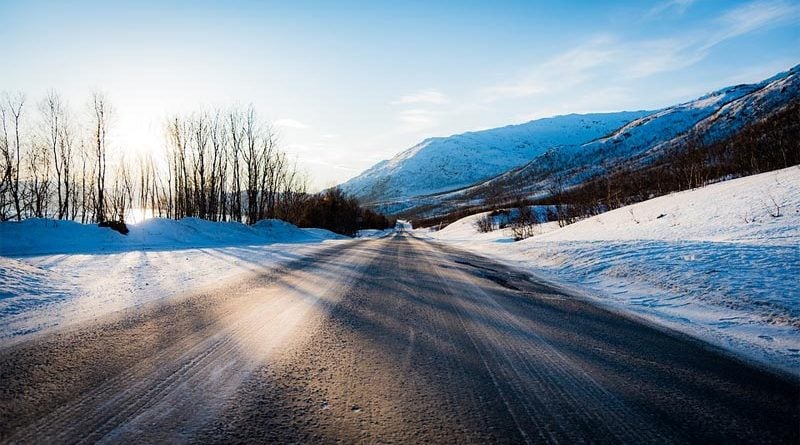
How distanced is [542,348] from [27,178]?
43.3m

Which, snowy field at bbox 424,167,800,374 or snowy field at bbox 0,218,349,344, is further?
snowy field at bbox 0,218,349,344

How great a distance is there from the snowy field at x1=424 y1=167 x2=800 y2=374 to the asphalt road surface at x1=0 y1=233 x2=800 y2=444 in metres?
0.82

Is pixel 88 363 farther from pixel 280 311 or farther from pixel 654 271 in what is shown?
pixel 654 271

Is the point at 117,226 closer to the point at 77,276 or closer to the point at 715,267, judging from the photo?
the point at 77,276

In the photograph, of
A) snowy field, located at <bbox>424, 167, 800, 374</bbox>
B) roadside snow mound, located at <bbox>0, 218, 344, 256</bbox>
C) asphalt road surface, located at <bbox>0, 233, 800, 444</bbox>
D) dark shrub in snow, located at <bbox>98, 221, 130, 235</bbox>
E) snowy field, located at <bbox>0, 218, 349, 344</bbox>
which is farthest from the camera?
dark shrub in snow, located at <bbox>98, 221, 130, 235</bbox>

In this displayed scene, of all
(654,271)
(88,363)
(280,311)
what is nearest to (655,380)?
(280,311)

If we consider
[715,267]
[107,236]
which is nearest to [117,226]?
[107,236]

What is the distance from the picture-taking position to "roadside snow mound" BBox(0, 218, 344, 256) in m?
12.7

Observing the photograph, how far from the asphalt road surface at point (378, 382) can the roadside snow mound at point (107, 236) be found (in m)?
11.6

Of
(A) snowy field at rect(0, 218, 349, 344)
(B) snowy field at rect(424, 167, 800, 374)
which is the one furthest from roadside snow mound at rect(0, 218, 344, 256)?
(B) snowy field at rect(424, 167, 800, 374)

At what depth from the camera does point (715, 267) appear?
6.47m

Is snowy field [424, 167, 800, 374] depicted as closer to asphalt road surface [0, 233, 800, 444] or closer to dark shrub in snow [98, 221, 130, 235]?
asphalt road surface [0, 233, 800, 444]

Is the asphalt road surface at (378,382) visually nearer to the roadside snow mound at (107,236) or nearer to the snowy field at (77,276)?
the snowy field at (77,276)

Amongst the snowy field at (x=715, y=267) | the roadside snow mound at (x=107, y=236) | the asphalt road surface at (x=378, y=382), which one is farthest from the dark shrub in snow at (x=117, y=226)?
the snowy field at (x=715, y=267)
